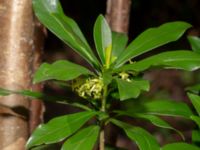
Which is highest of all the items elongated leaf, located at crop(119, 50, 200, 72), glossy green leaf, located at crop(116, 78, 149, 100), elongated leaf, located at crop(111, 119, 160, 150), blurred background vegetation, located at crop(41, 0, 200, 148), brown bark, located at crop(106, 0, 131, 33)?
blurred background vegetation, located at crop(41, 0, 200, 148)

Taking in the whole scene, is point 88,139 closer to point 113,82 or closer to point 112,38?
point 113,82

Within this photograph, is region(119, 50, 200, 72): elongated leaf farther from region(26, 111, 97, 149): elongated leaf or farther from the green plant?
region(26, 111, 97, 149): elongated leaf

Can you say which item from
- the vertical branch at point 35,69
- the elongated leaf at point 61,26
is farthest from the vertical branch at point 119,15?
the elongated leaf at point 61,26

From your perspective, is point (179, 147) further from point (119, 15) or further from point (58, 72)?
point (119, 15)

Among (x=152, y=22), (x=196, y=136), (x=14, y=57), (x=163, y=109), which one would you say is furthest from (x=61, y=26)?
(x=152, y=22)

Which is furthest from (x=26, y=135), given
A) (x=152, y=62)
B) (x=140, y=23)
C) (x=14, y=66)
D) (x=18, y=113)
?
(x=140, y=23)

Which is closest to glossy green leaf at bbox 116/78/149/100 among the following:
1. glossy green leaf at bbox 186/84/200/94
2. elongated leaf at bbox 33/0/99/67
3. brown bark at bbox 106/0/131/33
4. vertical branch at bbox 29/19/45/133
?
elongated leaf at bbox 33/0/99/67
